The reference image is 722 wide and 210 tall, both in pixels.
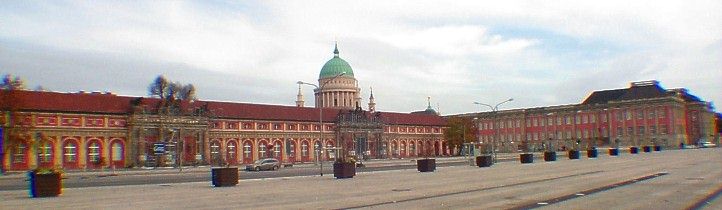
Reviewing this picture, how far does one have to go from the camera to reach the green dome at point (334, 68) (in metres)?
168

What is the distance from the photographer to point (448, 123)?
144 m

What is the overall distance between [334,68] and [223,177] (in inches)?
5423

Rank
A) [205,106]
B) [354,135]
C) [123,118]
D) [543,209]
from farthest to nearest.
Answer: [354,135] < [205,106] < [123,118] < [543,209]

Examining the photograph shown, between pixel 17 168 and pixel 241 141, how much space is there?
35763mm

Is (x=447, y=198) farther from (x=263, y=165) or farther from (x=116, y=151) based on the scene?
(x=116, y=151)

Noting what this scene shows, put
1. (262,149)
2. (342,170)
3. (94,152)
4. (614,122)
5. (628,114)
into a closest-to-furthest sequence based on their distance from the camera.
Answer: (342,170)
(94,152)
(262,149)
(628,114)
(614,122)

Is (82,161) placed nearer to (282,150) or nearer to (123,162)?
(123,162)

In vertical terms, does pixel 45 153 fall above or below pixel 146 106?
below

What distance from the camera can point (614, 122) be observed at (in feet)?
514

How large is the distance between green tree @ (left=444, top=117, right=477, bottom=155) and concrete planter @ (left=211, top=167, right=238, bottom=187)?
10529 centimetres

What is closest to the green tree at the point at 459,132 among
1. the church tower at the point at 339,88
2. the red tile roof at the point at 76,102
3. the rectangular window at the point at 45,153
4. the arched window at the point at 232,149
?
the church tower at the point at 339,88

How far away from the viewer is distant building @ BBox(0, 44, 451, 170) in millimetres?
85562

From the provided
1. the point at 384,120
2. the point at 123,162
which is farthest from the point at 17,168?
the point at 384,120

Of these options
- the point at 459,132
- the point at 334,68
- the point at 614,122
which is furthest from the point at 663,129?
the point at 334,68
